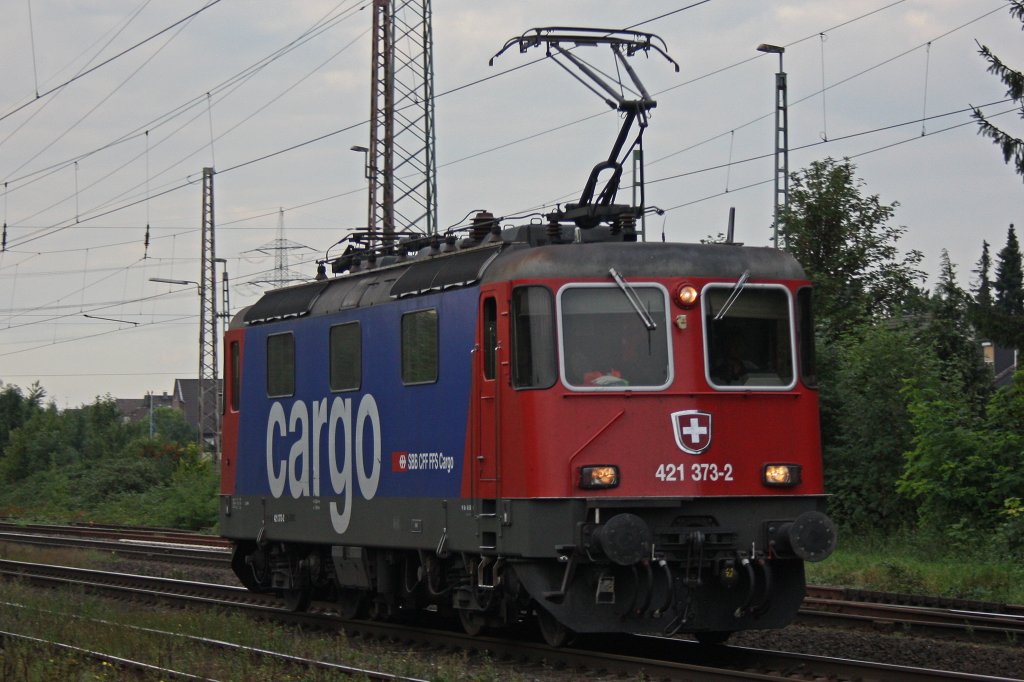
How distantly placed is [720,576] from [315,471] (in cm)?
540

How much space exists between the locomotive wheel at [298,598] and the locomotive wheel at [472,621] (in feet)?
11.8

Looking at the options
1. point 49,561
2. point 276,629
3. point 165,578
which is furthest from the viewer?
point 49,561

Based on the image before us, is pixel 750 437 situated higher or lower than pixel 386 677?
higher

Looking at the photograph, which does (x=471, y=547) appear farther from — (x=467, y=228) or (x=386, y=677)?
(x=467, y=228)

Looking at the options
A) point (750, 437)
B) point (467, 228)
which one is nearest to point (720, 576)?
point (750, 437)

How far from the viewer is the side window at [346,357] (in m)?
14.8

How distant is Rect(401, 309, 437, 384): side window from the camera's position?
13453mm

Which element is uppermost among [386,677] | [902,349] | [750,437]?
[902,349]

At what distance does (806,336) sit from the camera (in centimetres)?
1238

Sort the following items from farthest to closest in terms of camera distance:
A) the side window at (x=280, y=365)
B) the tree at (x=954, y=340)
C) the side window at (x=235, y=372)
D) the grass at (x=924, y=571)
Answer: the tree at (x=954, y=340) → the side window at (x=235, y=372) → the grass at (x=924, y=571) → the side window at (x=280, y=365)

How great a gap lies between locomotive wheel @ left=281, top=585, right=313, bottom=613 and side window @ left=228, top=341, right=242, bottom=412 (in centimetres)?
230

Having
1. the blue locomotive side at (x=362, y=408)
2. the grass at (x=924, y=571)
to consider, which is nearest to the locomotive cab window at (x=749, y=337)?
the blue locomotive side at (x=362, y=408)

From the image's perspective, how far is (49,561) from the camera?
1014 inches

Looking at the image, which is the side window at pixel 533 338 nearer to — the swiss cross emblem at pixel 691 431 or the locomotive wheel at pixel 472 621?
the swiss cross emblem at pixel 691 431
